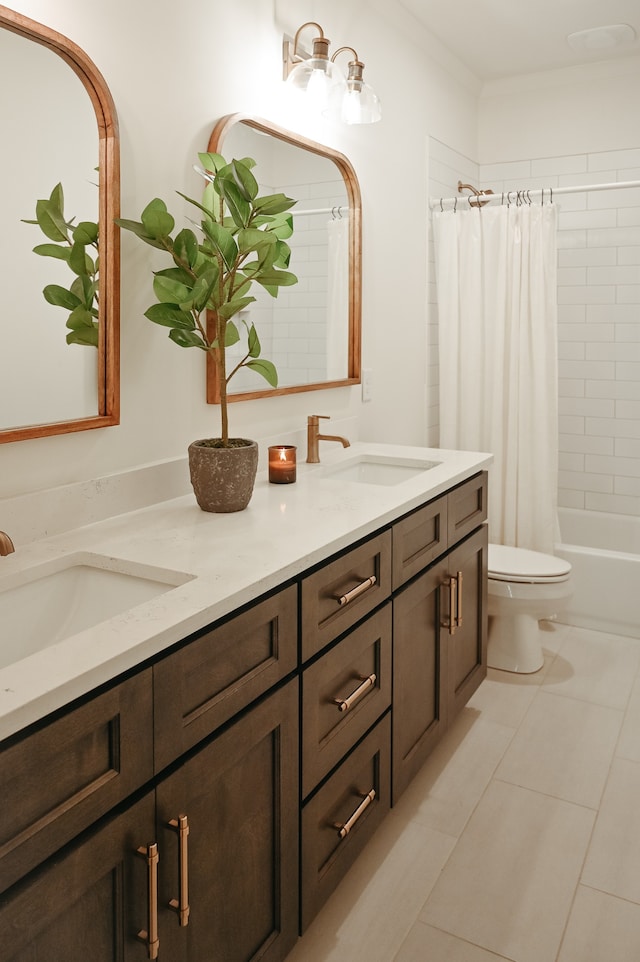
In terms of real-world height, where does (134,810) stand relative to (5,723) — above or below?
below

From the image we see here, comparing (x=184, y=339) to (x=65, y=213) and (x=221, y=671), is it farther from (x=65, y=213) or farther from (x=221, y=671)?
(x=221, y=671)

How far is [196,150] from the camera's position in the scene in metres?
1.93

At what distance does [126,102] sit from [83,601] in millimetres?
1097

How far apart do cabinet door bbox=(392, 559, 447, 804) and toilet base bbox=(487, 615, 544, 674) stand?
79 cm

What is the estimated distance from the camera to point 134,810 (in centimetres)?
105

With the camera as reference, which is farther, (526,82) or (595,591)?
(526,82)

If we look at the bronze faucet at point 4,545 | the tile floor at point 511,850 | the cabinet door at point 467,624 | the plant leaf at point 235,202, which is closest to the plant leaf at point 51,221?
Answer: the plant leaf at point 235,202

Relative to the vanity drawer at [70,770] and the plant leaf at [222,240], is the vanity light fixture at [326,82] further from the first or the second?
the vanity drawer at [70,770]

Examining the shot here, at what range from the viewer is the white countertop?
0.96 metres

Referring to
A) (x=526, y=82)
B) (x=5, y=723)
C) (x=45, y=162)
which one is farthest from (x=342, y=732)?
(x=526, y=82)

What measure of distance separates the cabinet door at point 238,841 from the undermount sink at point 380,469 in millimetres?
1142

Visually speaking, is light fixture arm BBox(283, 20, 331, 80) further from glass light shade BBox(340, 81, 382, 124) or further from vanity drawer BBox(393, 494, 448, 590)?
vanity drawer BBox(393, 494, 448, 590)

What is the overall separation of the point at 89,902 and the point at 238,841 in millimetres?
339

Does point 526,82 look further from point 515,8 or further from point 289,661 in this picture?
point 289,661
